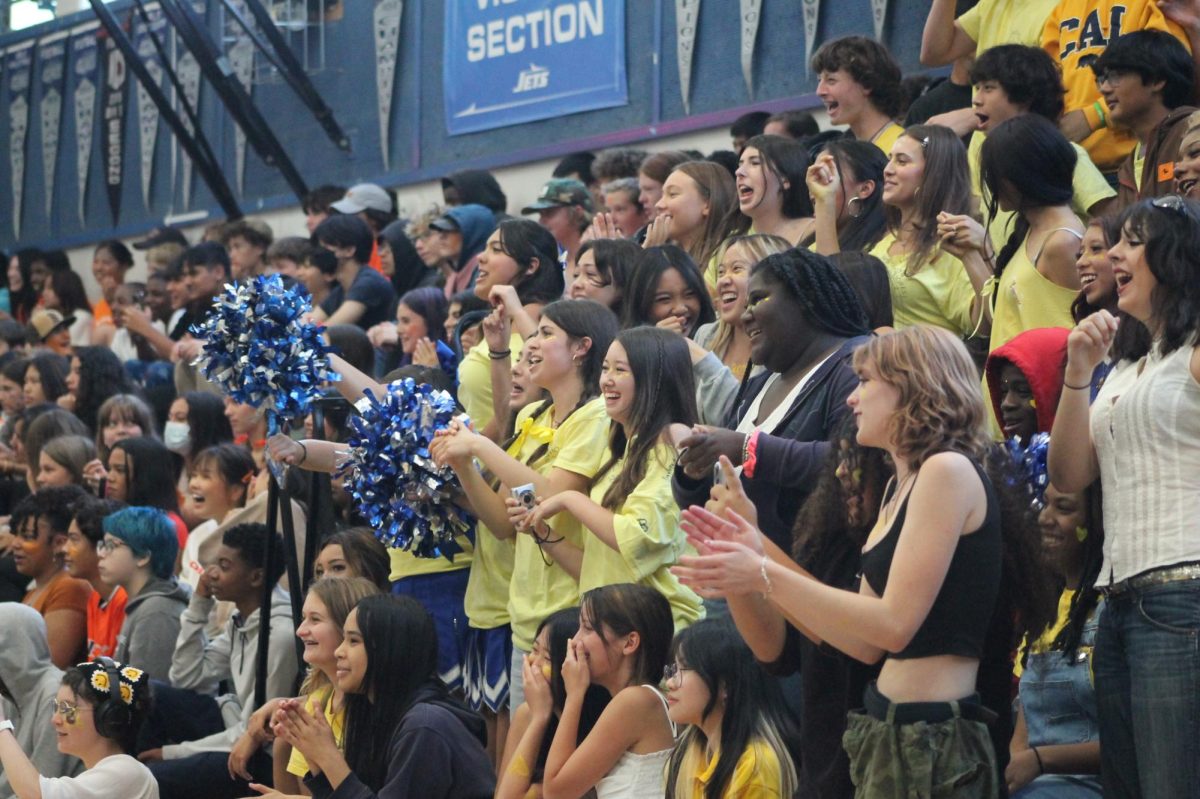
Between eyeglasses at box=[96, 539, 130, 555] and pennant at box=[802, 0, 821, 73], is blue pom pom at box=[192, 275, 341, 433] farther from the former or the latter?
pennant at box=[802, 0, 821, 73]

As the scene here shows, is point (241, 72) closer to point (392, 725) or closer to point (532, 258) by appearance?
point (532, 258)

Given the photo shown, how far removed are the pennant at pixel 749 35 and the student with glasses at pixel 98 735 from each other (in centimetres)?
470

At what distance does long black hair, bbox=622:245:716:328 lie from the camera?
17.2ft

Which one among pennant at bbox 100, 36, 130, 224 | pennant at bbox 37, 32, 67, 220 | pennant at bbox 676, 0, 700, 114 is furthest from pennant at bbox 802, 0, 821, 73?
pennant at bbox 37, 32, 67, 220

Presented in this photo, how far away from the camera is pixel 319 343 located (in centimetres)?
516

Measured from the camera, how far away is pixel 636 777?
420 centimetres

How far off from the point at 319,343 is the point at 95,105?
30.4 feet

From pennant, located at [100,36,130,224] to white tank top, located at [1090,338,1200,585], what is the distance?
11.3m

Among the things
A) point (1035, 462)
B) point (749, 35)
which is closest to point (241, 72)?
point (749, 35)

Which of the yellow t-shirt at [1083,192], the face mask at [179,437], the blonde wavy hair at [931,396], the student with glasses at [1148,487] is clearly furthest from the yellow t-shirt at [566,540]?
the face mask at [179,437]

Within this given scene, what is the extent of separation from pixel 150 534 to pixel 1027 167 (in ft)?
11.4

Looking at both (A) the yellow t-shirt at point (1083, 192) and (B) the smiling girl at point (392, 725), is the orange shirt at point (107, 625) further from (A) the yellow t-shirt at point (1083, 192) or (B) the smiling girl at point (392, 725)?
(A) the yellow t-shirt at point (1083, 192)

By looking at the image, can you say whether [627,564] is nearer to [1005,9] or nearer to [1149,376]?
[1149,376]

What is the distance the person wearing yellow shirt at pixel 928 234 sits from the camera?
500 centimetres
